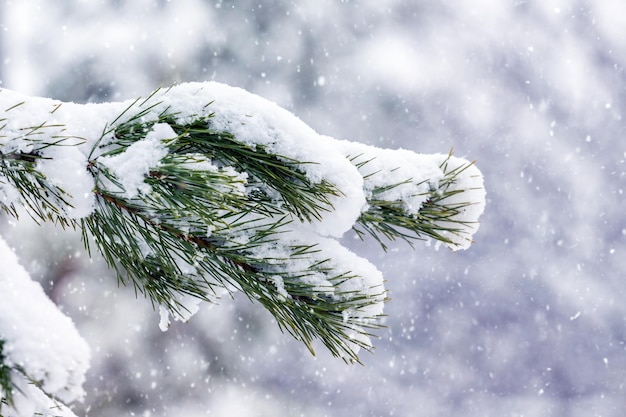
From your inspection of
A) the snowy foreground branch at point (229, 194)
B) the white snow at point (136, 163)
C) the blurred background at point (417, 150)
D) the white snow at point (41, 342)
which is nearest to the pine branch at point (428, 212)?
the snowy foreground branch at point (229, 194)

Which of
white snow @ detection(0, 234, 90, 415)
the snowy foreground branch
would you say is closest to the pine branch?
the snowy foreground branch

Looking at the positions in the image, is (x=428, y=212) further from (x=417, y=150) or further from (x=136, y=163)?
(x=417, y=150)

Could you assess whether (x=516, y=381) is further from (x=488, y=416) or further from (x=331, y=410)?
(x=331, y=410)

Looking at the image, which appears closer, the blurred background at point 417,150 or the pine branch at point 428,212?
the pine branch at point 428,212

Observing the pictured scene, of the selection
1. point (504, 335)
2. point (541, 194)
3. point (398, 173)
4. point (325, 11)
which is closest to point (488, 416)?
point (504, 335)

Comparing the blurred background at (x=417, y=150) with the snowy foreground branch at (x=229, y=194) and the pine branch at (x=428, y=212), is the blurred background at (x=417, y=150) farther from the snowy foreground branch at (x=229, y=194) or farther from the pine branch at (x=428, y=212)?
the pine branch at (x=428, y=212)
